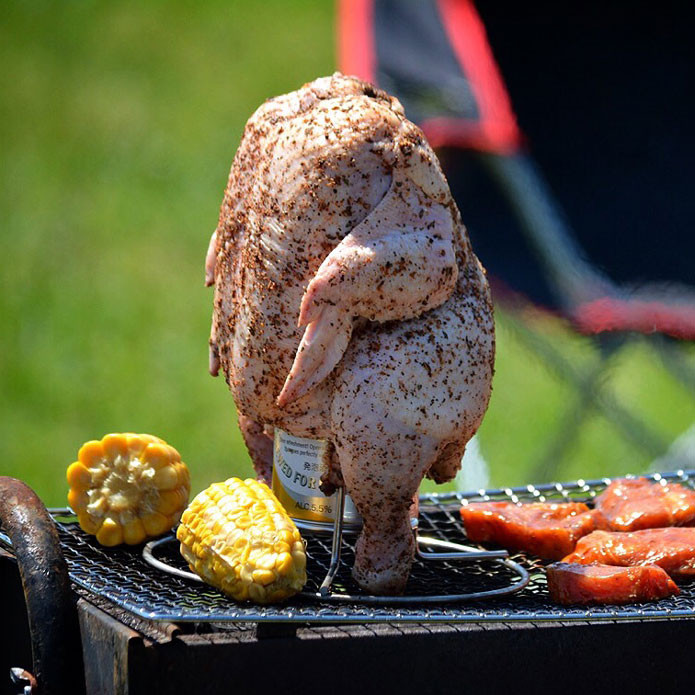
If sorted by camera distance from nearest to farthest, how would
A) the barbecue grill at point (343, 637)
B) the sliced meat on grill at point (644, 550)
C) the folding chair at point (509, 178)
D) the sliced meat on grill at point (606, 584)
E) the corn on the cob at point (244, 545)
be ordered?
1. the barbecue grill at point (343, 637)
2. the corn on the cob at point (244, 545)
3. the sliced meat on grill at point (606, 584)
4. the sliced meat on grill at point (644, 550)
5. the folding chair at point (509, 178)

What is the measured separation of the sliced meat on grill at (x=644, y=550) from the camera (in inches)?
118

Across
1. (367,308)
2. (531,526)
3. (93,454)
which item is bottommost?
(531,526)

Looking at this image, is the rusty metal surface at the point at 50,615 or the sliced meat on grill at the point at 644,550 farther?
the sliced meat on grill at the point at 644,550

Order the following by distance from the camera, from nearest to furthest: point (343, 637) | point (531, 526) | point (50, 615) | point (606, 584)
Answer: point (343, 637) → point (50, 615) → point (606, 584) → point (531, 526)

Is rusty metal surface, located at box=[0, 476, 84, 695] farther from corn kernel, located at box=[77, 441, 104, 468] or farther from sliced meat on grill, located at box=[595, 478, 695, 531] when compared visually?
sliced meat on grill, located at box=[595, 478, 695, 531]

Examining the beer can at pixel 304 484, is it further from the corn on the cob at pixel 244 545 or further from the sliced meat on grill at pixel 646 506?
the sliced meat on grill at pixel 646 506

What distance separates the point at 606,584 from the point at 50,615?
3.88ft

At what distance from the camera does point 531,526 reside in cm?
323

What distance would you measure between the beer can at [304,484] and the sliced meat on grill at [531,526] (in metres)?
0.34

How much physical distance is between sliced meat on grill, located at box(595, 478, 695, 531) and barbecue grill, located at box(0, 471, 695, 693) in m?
0.44

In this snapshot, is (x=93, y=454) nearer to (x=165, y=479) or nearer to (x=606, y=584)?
(x=165, y=479)

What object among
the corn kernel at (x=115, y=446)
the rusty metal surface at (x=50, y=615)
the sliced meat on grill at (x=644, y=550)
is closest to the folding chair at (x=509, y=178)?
the sliced meat on grill at (x=644, y=550)

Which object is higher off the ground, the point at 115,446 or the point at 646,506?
the point at 115,446

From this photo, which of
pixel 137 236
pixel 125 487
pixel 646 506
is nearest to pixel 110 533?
pixel 125 487
